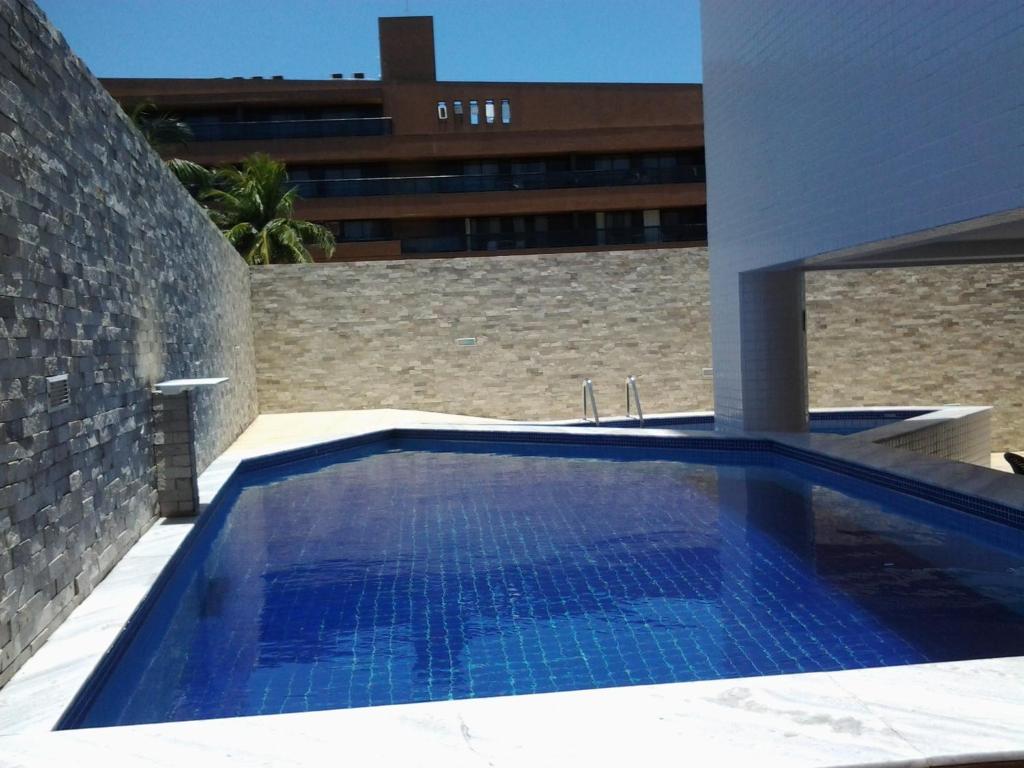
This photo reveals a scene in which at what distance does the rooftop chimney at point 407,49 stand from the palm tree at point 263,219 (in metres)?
10.7

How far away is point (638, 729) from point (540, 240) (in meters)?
27.8

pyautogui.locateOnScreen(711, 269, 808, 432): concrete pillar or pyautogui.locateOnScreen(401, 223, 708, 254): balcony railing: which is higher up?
pyautogui.locateOnScreen(401, 223, 708, 254): balcony railing

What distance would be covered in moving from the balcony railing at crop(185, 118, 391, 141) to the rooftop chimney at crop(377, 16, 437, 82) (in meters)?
2.57

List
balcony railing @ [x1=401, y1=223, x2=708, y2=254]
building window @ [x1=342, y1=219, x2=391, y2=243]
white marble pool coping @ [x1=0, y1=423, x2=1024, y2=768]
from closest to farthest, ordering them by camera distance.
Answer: white marble pool coping @ [x1=0, y1=423, x2=1024, y2=768], building window @ [x1=342, y1=219, x2=391, y2=243], balcony railing @ [x1=401, y1=223, x2=708, y2=254]

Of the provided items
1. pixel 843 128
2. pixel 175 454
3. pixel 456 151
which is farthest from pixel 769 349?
pixel 456 151

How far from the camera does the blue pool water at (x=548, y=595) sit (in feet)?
15.0

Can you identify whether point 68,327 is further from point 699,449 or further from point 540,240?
point 540,240

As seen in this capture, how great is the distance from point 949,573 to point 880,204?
3031mm

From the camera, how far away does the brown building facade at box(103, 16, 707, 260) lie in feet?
97.3

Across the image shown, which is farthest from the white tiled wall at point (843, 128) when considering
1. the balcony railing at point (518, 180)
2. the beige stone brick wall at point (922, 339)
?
the balcony railing at point (518, 180)

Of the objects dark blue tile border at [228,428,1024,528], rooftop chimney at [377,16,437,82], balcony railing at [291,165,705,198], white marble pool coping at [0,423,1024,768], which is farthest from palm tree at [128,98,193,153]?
white marble pool coping at [0,423,1024,768]

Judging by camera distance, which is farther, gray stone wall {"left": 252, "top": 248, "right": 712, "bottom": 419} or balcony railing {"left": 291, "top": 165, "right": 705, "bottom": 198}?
balcony railing {"left": 291, "top": 165, "right": 705, "bottom": 198}

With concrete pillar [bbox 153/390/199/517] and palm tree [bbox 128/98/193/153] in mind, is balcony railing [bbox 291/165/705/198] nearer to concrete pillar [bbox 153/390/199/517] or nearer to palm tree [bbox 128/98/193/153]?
palm tree [bbox 128/98/193/153]

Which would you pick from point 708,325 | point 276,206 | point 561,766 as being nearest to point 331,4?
point 276,206
